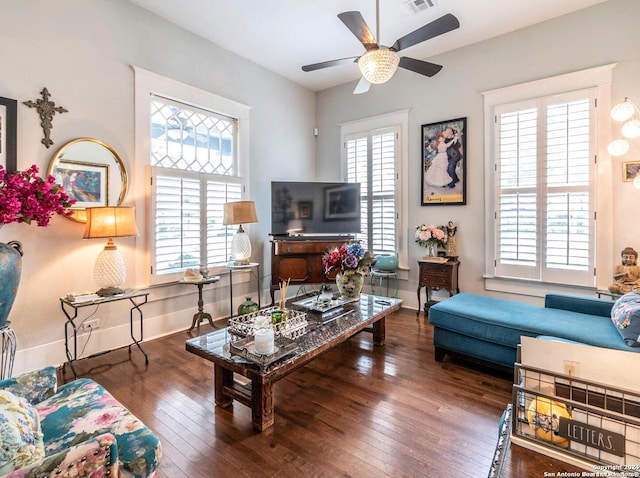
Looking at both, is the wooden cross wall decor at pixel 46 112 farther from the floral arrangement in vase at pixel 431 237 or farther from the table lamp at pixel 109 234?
the floral arrangement in vase at pixel 431 237

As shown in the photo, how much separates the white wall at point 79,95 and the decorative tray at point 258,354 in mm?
1925

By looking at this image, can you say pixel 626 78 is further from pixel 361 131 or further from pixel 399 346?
pixel 399 346

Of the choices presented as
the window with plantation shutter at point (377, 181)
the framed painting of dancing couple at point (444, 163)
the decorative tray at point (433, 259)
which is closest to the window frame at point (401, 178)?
the window with plantation shutter at point (377, 181)

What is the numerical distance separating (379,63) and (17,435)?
2.91m

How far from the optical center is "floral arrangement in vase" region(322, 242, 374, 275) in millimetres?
3045

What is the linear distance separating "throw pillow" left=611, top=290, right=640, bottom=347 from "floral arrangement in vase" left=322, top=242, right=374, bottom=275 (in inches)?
71.9

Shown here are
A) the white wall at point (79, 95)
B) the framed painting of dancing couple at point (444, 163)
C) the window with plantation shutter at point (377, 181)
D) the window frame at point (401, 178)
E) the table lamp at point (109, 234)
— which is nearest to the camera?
the white wall at point (79, 95)

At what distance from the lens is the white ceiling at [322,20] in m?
3.32

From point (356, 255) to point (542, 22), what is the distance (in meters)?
3.40

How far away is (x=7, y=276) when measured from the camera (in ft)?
7.08

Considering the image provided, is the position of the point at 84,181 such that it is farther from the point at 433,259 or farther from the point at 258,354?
the point at 433,259

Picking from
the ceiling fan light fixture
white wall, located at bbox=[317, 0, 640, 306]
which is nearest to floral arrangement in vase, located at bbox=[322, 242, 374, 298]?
the ceiling fan light fixture

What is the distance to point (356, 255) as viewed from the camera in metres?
3.05

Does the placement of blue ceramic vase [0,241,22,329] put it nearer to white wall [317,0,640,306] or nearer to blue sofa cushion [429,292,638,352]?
blue sofa cushion [429,292,638,352]
